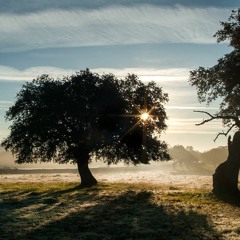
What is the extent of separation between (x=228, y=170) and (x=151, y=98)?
21.2 metres

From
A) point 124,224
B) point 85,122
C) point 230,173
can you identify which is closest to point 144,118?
point 85,122

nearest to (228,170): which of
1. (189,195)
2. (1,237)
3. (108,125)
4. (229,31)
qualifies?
(189,195)

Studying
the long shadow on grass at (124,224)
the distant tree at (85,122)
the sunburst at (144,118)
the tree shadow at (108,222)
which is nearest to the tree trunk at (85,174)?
the distant tree at (85,122)

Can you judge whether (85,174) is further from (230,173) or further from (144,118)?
Answer: (230,173)

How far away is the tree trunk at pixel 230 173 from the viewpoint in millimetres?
33938

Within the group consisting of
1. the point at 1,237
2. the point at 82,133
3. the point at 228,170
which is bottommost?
the point at 1,237

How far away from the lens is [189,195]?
112ft

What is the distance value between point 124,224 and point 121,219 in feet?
4.96

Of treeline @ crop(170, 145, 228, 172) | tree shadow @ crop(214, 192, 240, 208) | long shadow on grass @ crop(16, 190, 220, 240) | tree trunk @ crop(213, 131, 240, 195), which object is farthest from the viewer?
treeline @ crop(170, 145, 228, 172)

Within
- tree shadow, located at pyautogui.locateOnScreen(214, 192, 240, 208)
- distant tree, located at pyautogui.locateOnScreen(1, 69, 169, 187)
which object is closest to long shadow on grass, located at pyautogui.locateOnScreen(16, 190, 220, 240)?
tree shadow, located at pyautogui.locateOnScreen(214, 192, 240, 208)

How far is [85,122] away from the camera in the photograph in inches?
1977

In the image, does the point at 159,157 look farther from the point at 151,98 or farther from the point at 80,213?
the point at 80,213

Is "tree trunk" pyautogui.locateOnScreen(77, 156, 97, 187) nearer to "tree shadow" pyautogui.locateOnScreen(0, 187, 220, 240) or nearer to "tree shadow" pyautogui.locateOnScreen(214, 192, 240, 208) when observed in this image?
"tree shadow" pyautogui.locateOnScreen(214, 192, 240, 208)

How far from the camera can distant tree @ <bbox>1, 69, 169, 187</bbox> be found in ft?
164
